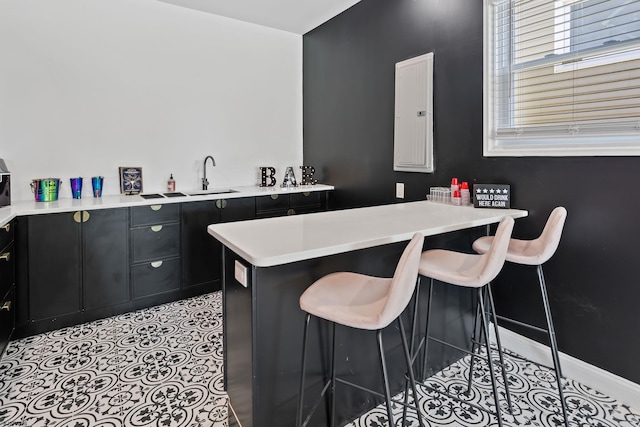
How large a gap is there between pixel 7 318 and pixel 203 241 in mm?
1450

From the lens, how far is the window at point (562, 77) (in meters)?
1.91

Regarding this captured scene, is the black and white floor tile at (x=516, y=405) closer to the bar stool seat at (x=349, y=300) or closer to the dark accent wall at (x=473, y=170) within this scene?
the dark accent wall at (x=473, y=170)

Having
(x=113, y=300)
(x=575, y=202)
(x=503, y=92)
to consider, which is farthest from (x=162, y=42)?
(x=575, y=202)

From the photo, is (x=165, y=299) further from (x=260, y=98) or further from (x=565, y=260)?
(x=565, y=260)

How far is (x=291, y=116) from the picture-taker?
4.47 m

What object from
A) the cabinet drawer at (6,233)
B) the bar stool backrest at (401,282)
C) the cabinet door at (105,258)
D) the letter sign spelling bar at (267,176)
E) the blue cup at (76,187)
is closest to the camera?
the bar stool backrest at (401,282)

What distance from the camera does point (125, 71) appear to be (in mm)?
3398

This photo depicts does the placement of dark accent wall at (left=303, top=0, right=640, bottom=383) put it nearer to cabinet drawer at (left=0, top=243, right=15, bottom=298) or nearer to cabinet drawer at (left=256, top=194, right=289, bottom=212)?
cabinet drawer at (left=256, top=194, right=289, bottom=212)

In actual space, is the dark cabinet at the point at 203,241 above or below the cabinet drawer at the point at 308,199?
below

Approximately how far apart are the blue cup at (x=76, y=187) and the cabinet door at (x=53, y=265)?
0.54 m

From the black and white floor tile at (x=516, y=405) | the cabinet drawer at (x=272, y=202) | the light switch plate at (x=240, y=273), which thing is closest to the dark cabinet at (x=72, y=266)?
the cabinet drawer at (x=272, y=202)

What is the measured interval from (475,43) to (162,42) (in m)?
2.84

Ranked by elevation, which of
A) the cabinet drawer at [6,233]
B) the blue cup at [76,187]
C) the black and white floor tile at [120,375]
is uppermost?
the blue cup at [76,187]

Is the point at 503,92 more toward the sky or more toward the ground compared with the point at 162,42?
more toward the ground
